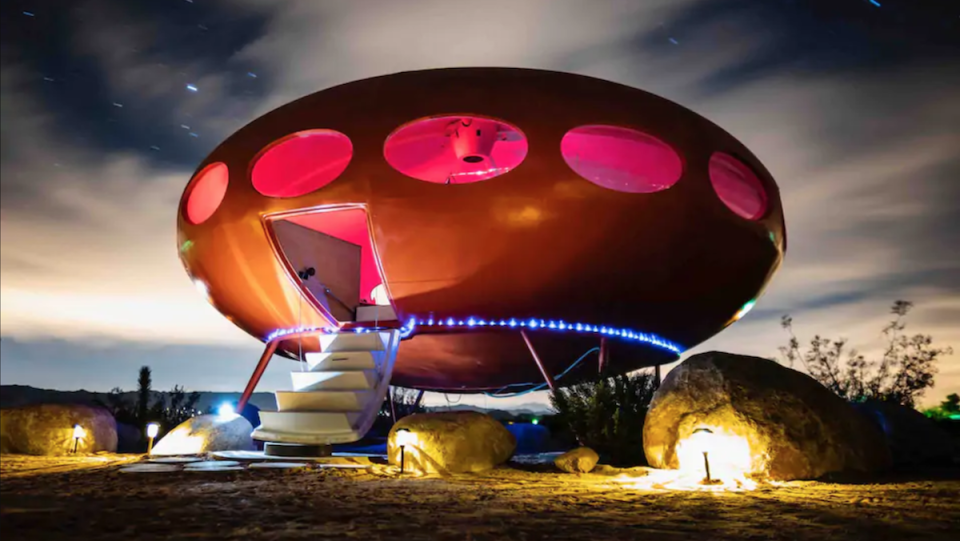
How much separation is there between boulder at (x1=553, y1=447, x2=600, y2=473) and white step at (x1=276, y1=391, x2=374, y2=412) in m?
2.75

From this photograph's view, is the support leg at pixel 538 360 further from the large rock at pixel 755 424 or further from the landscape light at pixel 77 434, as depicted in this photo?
the landscape light at pixel 77 434

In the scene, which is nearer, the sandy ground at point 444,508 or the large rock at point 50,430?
the sandy ground at point 444,508

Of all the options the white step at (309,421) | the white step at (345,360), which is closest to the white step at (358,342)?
the white step at (345,360)

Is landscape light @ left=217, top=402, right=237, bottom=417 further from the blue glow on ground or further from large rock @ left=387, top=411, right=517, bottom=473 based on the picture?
large rock @ left=387, top=411, right=517, bottom=473

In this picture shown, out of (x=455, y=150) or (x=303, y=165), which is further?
(x=303, y=165)

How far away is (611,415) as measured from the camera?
846cm

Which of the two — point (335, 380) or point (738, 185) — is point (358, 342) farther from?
point (738, 185)

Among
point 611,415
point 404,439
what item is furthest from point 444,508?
point 611,415

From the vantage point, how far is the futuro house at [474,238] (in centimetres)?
862

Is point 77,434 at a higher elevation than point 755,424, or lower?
lower

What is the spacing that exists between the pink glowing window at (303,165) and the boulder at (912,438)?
9.47 meters

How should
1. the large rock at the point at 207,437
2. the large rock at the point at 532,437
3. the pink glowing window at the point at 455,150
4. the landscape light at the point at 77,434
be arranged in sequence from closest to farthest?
the large rock at the point at 207,437
the landscape light at the point at 77,434
the pink glowing window at the point at 455,150
the large rock at the point at 532,437

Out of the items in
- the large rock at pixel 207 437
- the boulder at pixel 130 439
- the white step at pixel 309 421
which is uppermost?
the white step at pixel 309 421

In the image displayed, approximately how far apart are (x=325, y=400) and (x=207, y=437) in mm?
2650
